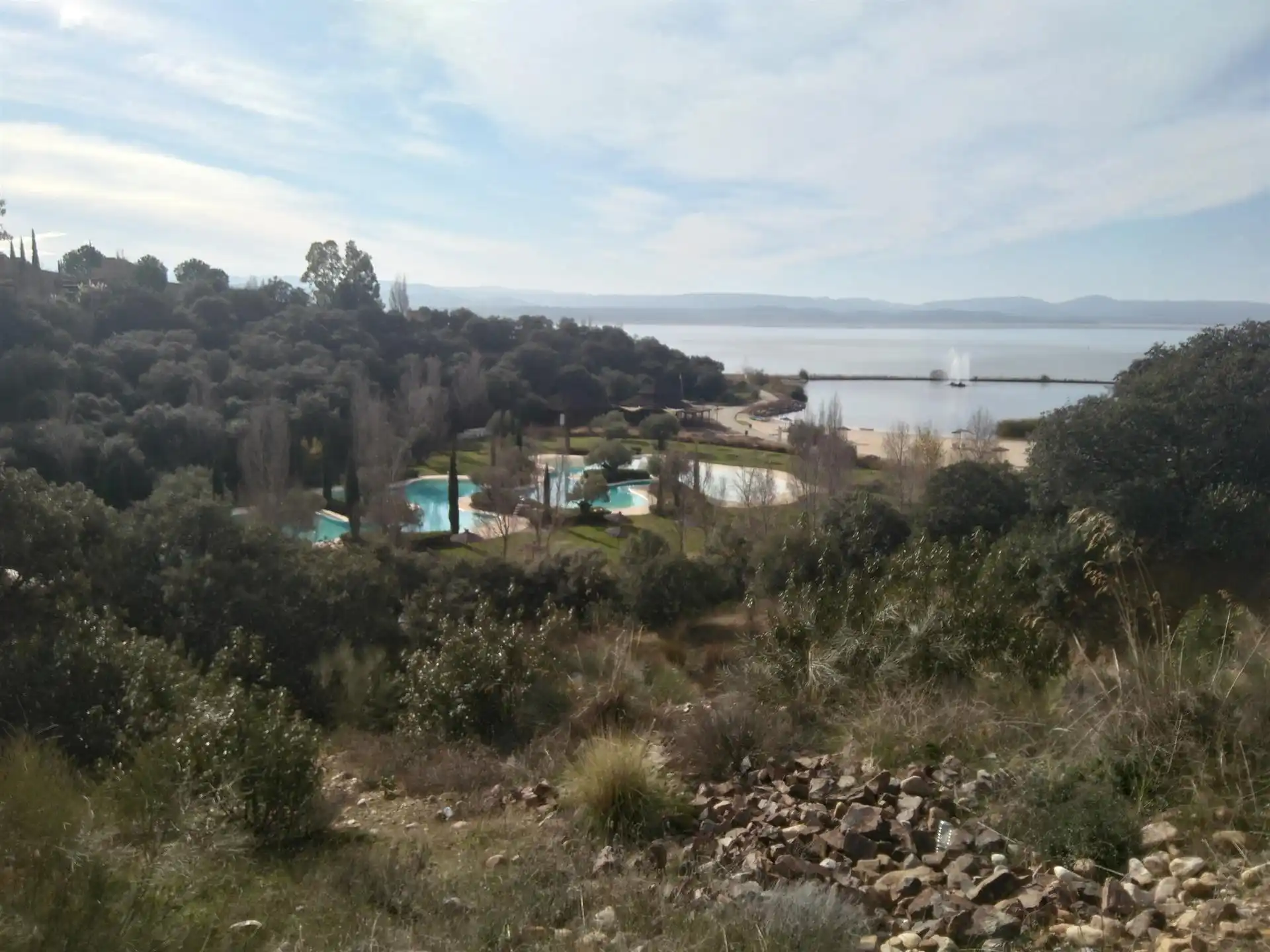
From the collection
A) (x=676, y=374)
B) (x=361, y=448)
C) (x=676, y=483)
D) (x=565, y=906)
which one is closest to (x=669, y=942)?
(x=565, y=906)

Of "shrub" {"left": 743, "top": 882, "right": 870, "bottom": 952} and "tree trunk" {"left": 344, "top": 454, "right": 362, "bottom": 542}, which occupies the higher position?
"shrub" {"left": 743, "top": 882, "right": 870, "bottom": 952}

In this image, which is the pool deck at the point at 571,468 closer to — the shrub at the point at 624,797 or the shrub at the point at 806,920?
the shrub at the point at 624,797

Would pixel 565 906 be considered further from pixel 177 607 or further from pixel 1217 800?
pixel 177 607

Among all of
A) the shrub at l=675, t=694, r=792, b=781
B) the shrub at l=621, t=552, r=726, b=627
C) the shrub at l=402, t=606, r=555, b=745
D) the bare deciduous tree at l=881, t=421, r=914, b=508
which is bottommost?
the shrub at l=621, t=552, r=726, b=627

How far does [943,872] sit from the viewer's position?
3.13 metres

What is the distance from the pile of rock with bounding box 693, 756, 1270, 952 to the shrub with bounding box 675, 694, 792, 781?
299mm

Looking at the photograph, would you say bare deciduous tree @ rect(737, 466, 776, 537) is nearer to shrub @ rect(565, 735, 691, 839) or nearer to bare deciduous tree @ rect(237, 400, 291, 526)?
bare deciduous tree @ rect(237, 400, 291, 526)

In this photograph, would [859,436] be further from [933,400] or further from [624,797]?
→ [624,797]

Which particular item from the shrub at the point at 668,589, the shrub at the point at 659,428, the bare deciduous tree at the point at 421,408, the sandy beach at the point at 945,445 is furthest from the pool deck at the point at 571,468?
the shrub at the point at 668,589

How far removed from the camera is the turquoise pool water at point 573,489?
25.1 metres

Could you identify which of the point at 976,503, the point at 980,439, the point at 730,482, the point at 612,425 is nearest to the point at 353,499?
the point at 730,482

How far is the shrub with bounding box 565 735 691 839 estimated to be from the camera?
3777 millimetres

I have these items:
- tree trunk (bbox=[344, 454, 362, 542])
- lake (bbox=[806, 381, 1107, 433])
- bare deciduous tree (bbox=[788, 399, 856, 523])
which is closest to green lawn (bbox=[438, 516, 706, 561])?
tree trunk (bbox=[344, 454, 362, 542])

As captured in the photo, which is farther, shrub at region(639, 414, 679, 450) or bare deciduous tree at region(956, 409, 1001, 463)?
shrub at region(639, 414, 679, 450)
